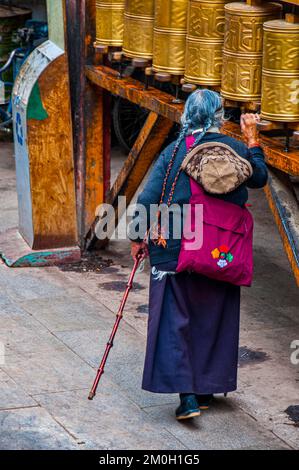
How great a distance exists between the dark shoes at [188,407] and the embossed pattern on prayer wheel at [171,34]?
2247 mm

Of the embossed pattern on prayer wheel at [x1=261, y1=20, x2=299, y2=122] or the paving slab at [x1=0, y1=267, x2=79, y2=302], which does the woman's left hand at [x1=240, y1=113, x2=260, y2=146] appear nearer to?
the embossed pattern on prayer wheel at [x1=261, y1=20, x2=299, y2=122]

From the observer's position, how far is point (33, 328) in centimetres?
693

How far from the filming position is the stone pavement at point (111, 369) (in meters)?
5.37

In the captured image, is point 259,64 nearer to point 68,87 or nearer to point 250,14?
point 250,14

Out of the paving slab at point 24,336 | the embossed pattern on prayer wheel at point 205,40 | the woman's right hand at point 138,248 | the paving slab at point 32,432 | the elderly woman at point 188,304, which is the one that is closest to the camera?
the paving slab at point 32,432

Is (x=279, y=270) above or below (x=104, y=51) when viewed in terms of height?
below

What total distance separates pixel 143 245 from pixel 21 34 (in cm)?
778

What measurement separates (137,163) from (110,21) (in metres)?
1.07

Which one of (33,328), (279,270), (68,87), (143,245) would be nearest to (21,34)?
(68,87)

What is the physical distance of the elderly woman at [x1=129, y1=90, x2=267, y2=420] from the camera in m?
5.34

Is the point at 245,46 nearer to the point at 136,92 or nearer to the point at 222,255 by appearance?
the point at 222,255

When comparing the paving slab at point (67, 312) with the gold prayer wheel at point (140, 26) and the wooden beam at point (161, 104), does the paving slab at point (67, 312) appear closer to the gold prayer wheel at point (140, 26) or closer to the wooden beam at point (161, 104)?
the wooden beam at point (161, 104)

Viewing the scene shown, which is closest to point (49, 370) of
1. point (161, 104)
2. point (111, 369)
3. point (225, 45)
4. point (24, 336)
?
point (111, 369)

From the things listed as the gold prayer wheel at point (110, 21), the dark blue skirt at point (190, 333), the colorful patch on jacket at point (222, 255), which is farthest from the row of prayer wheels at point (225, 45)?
the dark blue skirt at point (190, 333)
